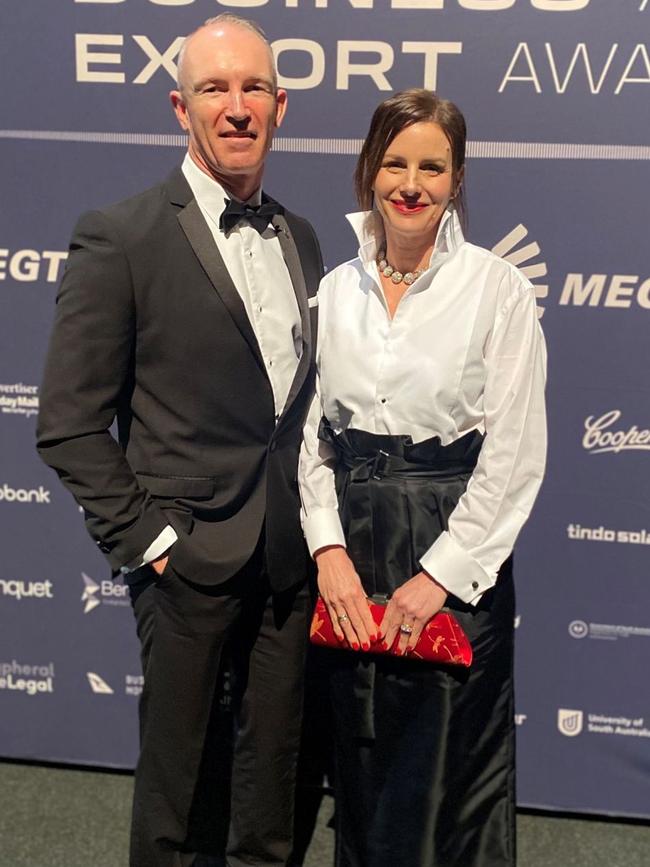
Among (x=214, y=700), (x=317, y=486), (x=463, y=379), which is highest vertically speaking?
(x=463, y=379)

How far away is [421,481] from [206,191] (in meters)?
0.72

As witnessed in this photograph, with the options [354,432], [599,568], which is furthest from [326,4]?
[599,568]

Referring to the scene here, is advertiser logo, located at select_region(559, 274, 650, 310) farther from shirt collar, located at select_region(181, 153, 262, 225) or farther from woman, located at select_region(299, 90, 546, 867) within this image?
shirt collar, located at select_region(181, 153, 262, 225)

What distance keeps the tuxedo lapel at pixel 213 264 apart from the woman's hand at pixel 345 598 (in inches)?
18.7

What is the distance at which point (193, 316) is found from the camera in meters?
1.84

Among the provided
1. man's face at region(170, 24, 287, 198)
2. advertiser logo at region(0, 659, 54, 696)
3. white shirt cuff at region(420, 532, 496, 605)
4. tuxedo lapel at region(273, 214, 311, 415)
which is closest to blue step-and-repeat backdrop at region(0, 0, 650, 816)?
advertiser logo at region(0, 659, 54, 696)

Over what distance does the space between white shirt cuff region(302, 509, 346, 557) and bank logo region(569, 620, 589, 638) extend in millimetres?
958

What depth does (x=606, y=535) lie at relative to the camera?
2.51 metres

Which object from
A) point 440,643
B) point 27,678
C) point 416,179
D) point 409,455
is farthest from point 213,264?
point 27,678

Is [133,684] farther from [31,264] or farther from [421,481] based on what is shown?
[421,481]

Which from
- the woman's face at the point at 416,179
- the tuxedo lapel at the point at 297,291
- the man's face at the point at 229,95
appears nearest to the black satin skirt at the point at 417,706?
the tuxedo lapel at the point at 297,291

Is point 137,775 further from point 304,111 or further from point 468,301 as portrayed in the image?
point 304,111

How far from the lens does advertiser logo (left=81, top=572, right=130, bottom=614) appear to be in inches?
108

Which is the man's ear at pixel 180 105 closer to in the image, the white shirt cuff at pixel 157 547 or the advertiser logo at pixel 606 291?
the white shirt cuff at pixel 157 547
